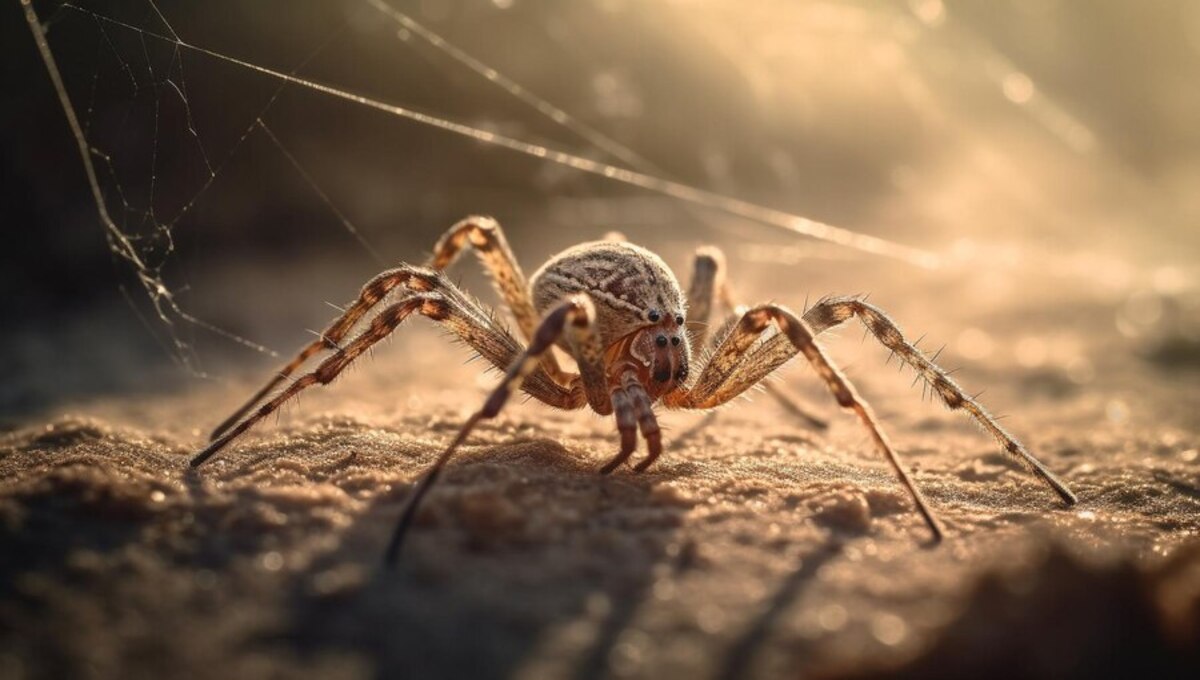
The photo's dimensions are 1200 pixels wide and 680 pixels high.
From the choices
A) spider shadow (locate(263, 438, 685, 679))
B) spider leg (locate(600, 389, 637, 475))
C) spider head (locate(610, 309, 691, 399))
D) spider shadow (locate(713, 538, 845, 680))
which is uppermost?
spider head (locate(610, 309, 691, 399))

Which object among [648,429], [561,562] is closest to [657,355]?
[648,429]

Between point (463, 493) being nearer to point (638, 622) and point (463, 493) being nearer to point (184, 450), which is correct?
point (638, 622)

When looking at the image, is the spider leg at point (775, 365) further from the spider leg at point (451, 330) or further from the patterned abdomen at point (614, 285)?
the spider leg at point (451, 330)

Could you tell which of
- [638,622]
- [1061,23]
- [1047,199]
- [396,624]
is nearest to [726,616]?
[638,622]

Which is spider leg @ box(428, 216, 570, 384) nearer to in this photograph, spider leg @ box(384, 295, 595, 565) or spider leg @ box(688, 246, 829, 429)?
spider leg @ box(688, 246, 829, 429)

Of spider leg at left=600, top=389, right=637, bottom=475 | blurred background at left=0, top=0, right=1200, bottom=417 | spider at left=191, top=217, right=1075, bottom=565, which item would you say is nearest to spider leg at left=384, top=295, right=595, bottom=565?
spider at left=191, top=217, right=1075, bottom=565
